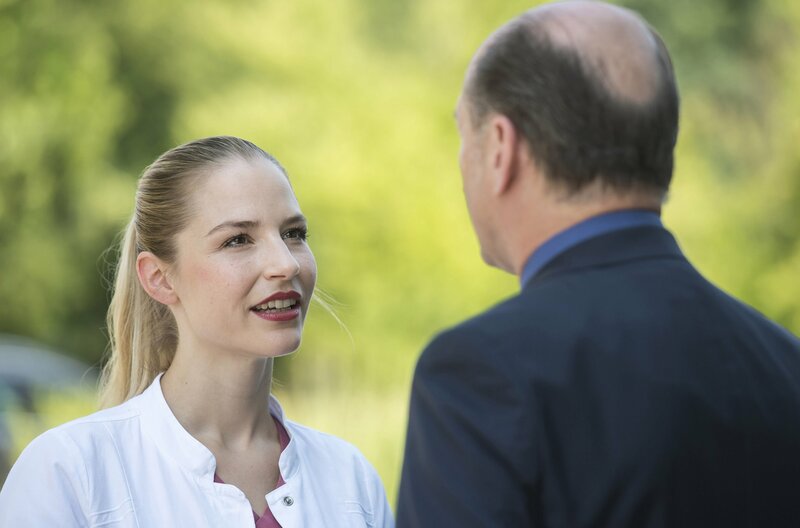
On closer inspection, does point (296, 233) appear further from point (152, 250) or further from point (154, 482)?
point (154, 482)

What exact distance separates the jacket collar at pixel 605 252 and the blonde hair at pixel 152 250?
4.71 feet

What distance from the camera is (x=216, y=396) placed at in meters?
2.86

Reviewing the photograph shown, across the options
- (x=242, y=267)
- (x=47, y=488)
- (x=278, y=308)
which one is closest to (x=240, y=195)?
(x=242, y=267)

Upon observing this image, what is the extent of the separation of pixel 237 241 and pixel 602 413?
4.87 feet

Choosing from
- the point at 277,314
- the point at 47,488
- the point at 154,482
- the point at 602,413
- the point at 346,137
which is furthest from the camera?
the point at 346,137

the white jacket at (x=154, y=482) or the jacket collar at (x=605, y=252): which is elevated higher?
the jacket collar at (x=605, y=252)

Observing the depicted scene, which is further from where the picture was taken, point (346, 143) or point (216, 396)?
point (346, 143)

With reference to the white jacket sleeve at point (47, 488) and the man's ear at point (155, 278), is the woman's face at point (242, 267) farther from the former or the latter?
the white jacket sleeve at point (47, 488)

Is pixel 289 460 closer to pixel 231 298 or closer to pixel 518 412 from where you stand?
pixel 231 298

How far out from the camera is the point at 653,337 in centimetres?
159

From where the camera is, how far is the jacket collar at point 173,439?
2.74 meters

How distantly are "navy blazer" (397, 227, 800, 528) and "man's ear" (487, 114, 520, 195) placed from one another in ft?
0.44

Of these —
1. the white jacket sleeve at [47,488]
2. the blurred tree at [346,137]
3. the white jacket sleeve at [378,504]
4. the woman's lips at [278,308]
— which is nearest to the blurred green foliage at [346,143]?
A: the blurred tree at [346,137]

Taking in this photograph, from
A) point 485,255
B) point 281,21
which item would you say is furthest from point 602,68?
point 281,21
